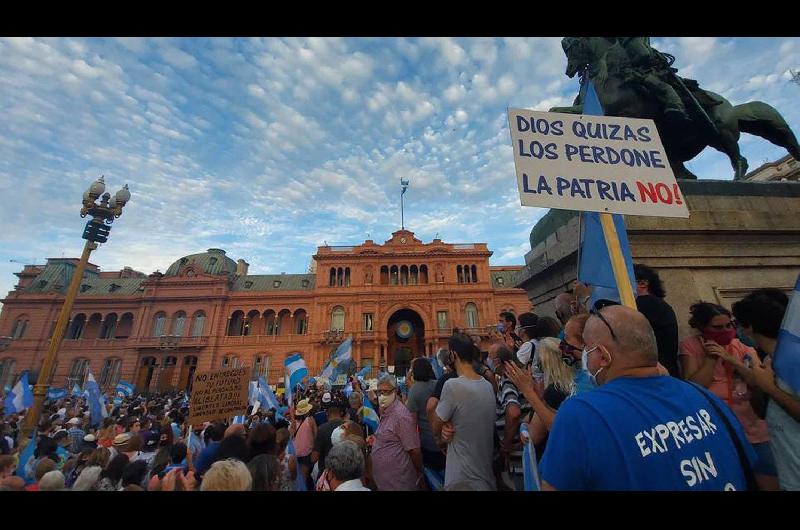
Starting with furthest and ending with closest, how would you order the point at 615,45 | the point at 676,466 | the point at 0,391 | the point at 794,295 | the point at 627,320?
the point at 0,391, the point at 615,45, the point at 794,295, the point at 627,320, the point at 676,466

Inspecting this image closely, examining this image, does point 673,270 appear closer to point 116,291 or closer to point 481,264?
point 481,264

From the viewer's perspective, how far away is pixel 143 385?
30375 mm

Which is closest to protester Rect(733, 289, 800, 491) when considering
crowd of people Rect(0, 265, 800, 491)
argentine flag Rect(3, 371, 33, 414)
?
crowd of people Rect(0, 265, 800, 491)

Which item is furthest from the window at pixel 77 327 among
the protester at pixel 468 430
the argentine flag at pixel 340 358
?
the protester at pixel 468 430

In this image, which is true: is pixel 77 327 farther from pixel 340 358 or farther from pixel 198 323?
pixel 340 358

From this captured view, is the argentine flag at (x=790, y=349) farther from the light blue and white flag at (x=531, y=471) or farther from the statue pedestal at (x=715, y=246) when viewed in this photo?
the statue pedestal at (x=715, y=246)

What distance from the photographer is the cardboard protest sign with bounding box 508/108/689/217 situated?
2742 mm

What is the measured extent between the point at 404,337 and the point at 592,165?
3023cm

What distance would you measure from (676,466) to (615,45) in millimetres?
6752

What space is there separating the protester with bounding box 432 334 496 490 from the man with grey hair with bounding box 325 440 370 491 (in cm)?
75

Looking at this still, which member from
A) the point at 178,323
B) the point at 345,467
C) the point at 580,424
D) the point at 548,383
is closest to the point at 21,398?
the point at 345,467

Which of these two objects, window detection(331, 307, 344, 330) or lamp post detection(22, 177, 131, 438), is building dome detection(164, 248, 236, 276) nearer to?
window detection(331, 307, 344, 330)

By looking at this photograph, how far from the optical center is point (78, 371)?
3072cm
